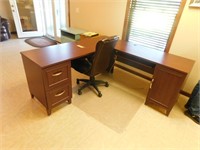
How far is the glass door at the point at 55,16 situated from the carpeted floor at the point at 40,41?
0.23 metres

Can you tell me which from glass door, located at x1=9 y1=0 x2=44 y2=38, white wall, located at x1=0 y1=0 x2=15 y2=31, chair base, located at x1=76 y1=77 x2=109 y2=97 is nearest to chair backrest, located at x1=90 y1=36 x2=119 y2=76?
chair base, located at x1=76 y1=77 x2=109 y2=97

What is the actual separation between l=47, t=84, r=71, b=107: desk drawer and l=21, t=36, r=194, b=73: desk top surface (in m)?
A: 0.40

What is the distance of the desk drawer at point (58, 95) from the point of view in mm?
1759

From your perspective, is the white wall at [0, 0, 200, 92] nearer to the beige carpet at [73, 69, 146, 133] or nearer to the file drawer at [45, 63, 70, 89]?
the beige carpet at [73, 69, 146, 133]

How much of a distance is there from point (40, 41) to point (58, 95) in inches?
126

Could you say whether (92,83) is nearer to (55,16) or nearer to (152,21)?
(152,21)

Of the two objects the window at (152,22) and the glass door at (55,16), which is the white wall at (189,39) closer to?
the window at (152,22)

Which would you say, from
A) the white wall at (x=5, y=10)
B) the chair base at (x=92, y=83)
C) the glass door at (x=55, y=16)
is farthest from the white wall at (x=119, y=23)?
the white wall at (x=5, y=10)

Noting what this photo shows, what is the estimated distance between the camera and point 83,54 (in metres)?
1.94

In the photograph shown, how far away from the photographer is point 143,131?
177 cm

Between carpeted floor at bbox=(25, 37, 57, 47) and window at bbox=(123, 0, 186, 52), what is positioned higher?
window at bbox=(123, 0, 186, 52)

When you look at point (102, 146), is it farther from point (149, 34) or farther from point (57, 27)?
point (57, 27)

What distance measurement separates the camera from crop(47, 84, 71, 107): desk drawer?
1.76 m

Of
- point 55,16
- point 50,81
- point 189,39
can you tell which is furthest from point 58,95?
point 55,16
